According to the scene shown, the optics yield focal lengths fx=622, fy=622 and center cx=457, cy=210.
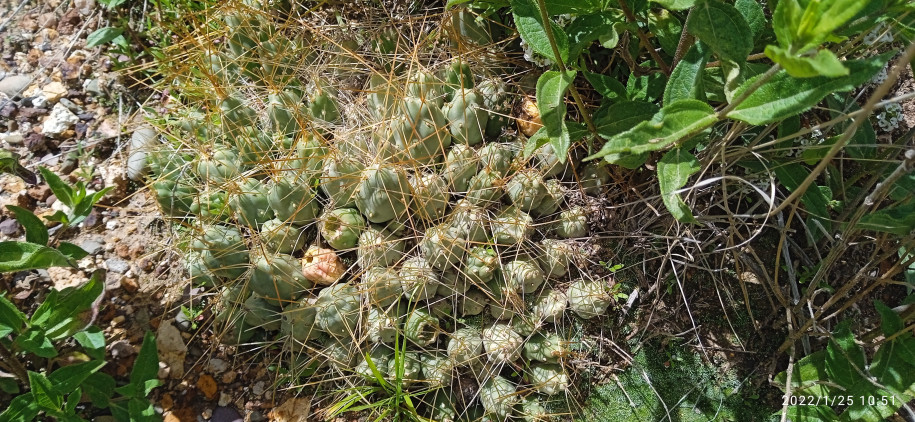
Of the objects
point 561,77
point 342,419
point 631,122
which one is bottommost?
point 342,419

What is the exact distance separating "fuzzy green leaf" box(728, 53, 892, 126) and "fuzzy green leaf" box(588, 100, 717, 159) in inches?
2.7

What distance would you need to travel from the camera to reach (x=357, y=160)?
1.93 meters

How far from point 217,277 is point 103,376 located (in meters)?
0.43

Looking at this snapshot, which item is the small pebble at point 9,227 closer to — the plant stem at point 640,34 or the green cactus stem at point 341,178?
the green cactus stem at point 341,178

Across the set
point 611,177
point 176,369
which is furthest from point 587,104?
point 176,369

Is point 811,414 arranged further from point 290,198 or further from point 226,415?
point 226,415

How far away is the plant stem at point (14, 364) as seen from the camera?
1.79 metres

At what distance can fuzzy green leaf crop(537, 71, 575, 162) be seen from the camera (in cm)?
150

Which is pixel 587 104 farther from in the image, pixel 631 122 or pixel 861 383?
pixel 861 383

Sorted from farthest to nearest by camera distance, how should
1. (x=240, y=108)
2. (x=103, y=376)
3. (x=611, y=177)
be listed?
1. (x=240, y=108)
2. (x=611, y=177)
3. (x=103, y=376)

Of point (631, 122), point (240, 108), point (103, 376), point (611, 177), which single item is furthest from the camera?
point (240, 108)

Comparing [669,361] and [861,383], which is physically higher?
[861,383]

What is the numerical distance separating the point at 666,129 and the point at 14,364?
1.92 meters

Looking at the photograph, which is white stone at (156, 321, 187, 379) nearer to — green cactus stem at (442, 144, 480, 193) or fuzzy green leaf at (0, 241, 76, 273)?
fuzzy green leaf at (0, 241, 76, 273)
